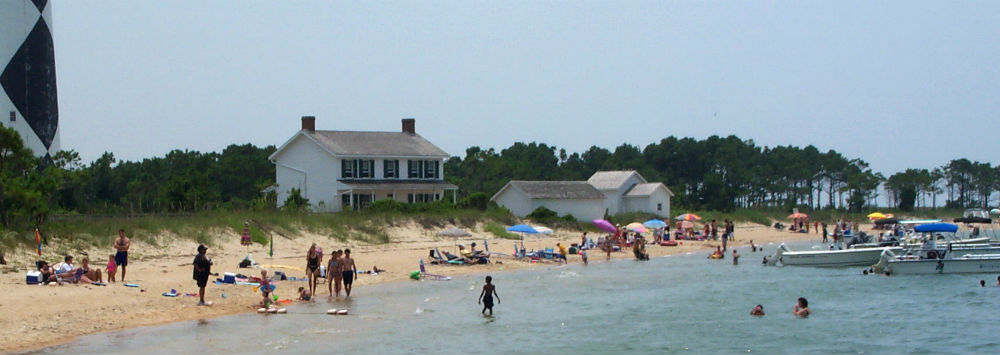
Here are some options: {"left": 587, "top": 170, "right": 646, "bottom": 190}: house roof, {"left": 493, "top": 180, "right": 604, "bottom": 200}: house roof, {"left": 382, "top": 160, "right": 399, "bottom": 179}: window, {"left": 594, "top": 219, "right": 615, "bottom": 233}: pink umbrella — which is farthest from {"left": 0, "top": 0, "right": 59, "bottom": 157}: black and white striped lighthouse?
{"left": 587, "top": 170, "right": 646, "bottom": 190}: house roof

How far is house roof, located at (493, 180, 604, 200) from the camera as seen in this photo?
196 feet

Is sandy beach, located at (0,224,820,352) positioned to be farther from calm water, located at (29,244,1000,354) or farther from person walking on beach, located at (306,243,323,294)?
calm water, located at (29,244,1000,354)

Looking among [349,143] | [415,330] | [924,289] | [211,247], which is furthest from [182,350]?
[349,143]

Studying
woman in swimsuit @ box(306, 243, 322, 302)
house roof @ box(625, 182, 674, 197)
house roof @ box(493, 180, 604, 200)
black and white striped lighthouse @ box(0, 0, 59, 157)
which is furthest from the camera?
house roof @ box(625, 182, 674, 197)

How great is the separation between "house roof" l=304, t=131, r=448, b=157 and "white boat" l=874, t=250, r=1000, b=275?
90.9 feet

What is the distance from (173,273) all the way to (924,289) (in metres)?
24.9

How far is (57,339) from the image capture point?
61.5 ft

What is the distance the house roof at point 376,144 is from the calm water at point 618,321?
67.1 feet

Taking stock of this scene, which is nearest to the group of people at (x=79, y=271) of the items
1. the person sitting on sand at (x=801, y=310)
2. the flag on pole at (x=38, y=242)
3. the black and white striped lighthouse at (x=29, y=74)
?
the flag on pole at (x=38, y=242)

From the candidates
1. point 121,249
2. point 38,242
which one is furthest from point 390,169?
point 121,249

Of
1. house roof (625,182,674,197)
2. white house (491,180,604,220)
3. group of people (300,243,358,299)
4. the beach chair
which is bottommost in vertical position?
the beach chair

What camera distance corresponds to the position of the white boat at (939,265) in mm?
37344

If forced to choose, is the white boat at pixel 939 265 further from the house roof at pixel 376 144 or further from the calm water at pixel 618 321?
the house roof at pixel 376 144

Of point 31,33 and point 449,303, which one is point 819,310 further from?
point 31,33
